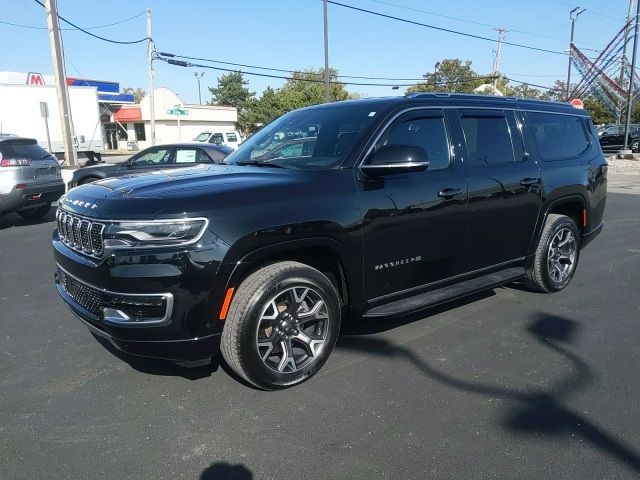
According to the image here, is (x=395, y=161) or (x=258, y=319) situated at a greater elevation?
(x=395, y=161)

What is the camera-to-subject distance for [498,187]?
14.1 feet

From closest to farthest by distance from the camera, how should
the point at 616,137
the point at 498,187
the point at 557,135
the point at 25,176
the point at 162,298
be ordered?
1. the point at 162,298
2. the point at 498,187
3. the point at 557,135
4. the point at 25,176
5. the point at 616,137

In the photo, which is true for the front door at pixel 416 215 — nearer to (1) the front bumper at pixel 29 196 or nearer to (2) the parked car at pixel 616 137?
(1) the front bumper at pixel 29 196

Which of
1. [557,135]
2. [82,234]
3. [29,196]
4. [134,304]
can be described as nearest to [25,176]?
[29,196]

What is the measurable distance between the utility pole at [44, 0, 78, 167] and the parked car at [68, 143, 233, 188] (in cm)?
584

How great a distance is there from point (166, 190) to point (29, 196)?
25.9ft

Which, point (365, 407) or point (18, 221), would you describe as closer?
point (365, 407)

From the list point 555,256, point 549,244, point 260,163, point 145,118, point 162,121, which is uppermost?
point 145,118

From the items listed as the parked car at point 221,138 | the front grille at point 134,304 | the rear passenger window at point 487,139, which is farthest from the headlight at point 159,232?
the parked car at point 221,138

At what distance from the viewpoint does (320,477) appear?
2502 millimetres

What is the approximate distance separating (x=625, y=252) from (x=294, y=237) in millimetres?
5875

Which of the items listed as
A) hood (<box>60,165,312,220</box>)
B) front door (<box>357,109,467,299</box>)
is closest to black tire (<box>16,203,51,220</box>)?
hood (<box>60,165,312,220</box>)

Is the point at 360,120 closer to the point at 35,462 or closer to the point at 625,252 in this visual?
the point at 35,462

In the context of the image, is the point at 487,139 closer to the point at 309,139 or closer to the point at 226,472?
the point at 309,139
